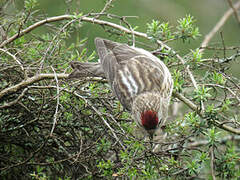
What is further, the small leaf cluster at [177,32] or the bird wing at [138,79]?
the bird wing at [138,79]

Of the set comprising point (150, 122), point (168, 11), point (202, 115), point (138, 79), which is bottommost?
point (168, 11)

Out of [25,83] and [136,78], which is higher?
[25,83]

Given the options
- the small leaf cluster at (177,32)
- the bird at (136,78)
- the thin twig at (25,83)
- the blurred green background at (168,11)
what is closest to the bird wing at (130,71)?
the bird at (136,78)

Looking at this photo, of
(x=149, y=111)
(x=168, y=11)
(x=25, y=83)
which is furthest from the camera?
(x=168, y=11)

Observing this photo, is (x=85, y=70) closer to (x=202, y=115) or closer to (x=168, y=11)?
(x=202, y=115)

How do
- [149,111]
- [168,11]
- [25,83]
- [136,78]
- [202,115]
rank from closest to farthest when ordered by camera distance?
[202,115], [25,83], [149,111], [136,78], [168,11]

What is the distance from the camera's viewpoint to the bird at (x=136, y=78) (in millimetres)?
3979

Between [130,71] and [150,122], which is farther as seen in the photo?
[130,71]

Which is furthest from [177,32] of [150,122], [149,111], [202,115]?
[202,115]

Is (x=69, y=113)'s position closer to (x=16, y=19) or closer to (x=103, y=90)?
(x=103, y=90)

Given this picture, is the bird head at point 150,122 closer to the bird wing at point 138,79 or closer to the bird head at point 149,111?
the bird head at point 149,111

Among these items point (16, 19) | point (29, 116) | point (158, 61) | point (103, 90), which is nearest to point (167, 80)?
point (158, 61)

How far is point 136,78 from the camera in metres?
4.41

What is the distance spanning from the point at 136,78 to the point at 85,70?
2.14 feet
